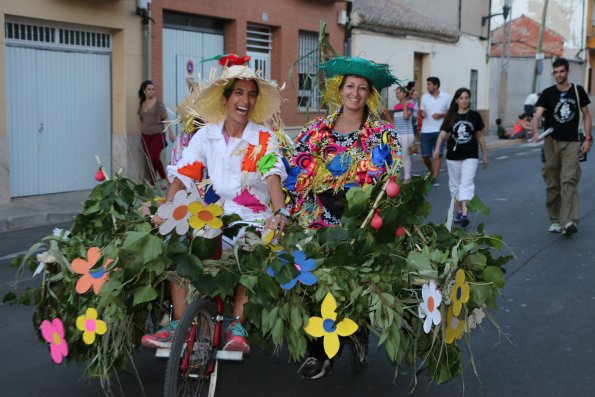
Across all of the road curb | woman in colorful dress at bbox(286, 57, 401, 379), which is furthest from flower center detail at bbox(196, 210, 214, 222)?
the road curb

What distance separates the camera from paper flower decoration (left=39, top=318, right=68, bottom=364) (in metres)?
4.16

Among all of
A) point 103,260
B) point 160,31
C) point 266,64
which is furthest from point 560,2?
point 103,260

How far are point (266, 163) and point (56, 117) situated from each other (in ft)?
33.2

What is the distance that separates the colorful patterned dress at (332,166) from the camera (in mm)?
4957

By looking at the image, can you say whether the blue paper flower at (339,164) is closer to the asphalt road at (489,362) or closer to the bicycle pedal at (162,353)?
the asphalt road at (489,362)

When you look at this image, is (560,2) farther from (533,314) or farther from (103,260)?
(103,260)

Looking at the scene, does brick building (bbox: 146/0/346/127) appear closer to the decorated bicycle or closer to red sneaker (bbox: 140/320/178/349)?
the decorated bicycle

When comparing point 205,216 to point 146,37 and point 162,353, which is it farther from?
point 146,37

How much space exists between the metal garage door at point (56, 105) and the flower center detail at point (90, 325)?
9.81m

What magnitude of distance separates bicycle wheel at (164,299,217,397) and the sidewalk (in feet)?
25.0

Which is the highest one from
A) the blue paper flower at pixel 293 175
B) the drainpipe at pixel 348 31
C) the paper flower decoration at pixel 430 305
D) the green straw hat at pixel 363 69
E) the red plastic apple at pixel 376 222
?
the drainpipe at pixel 348 31

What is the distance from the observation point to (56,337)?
13.7ft

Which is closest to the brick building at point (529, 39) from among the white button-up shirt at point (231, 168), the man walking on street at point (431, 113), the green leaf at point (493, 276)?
the man walking on street at point (431, 113)

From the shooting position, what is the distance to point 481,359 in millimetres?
5574
